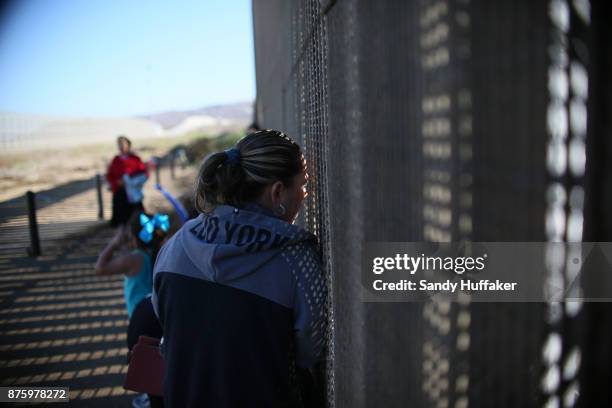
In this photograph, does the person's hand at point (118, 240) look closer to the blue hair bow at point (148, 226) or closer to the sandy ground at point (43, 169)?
the blue hair bow at point (148, 226)

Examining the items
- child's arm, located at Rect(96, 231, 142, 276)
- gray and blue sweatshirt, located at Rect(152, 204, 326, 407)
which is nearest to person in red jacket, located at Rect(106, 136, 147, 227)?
child's arm, located at Rect(96, 231, 142, 276)

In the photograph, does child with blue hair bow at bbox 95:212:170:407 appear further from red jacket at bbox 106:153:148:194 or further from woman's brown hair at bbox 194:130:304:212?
red jacket at bbox 106:153:148:194

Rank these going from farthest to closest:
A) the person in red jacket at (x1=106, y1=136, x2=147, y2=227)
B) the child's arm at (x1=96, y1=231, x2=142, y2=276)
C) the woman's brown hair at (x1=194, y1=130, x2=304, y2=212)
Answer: the person in red jacket at (x1=106, y1=136, x2=147, y2=227) < the child's arm at (x1=96, y1=231, x2=142, y2=276) < the woman's brown hair at (x1=194, y1=130, x2=304, y2=212)

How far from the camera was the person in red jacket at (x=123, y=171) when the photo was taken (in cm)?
842

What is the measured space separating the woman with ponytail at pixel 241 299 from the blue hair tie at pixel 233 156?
0.04 metres

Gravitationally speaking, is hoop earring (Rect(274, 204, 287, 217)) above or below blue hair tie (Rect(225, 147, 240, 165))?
below

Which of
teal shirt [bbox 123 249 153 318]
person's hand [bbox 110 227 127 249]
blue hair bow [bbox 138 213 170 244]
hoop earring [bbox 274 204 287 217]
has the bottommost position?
teal shirt [bbox 123 249 153 318]

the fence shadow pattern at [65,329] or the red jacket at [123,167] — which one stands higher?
the red jacket at [123,167]

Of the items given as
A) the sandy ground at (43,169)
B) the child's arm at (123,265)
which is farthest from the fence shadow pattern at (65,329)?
the sandy ground at (43,169)

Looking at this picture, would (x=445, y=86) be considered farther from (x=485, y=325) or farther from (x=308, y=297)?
(x=308, y=297)

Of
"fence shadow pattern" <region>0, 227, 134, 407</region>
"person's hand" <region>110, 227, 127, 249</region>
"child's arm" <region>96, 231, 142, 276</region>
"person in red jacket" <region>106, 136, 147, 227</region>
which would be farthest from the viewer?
"person in red jacket" <region>106, 136, 147, 227</region>

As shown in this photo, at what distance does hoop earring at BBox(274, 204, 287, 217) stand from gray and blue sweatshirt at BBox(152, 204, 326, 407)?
112mm

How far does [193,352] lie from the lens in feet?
5.16

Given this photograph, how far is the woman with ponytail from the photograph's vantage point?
1.52 m
